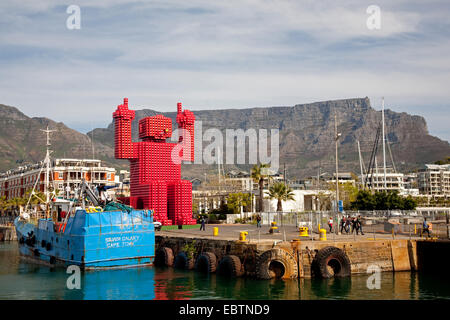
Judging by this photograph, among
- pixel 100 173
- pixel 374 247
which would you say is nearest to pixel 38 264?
pixel 374 247

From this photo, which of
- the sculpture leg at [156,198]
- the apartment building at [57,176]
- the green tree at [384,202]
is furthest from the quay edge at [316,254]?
the apartment building at [57,176]

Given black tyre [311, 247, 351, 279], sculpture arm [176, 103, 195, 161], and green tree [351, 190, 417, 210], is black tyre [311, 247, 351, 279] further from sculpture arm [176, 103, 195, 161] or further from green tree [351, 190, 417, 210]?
green tree [351, 190, 417, 210]

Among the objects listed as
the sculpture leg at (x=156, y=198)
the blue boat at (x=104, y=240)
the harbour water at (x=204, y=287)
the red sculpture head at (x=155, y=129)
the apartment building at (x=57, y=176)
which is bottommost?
the harbour water at (x=204, y=287)

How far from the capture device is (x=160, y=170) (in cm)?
6494

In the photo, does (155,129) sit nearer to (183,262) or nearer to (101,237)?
(183,262)

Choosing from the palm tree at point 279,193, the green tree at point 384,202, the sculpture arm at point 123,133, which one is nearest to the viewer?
the sculpture arm at point 123,133

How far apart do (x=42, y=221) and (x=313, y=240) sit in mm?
27589

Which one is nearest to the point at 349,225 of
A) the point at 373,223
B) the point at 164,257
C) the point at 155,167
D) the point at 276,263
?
the point at 276,263

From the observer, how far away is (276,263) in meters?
33.7

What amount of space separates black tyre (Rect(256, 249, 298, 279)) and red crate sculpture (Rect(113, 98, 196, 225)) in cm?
3099

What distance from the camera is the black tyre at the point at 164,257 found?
43.8 meters

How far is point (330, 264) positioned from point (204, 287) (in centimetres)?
882

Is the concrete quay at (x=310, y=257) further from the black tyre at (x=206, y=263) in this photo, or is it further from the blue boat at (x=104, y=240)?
the blue boat at (x=104, y=240)

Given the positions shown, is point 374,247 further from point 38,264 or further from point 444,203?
point 444,203
